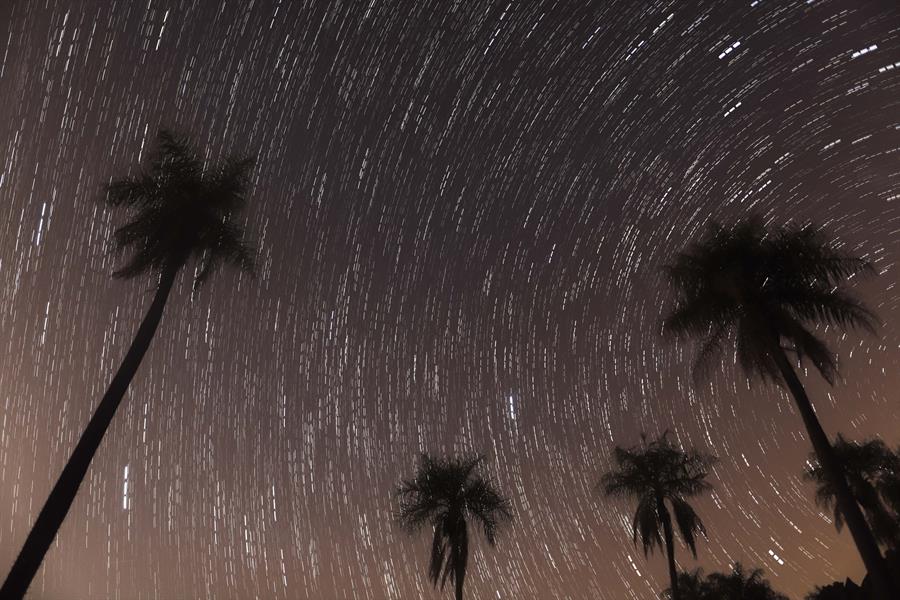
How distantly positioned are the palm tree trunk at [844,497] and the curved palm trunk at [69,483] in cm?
1754

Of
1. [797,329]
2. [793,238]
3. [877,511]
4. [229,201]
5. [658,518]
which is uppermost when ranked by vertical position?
[229,201]

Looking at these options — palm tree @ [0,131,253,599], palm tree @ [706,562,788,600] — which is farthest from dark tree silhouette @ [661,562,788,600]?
palm tree @ [0,131,253,599]

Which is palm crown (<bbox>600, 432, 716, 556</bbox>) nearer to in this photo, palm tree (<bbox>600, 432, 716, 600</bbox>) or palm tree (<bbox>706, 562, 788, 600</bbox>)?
palm tree (<bbox>600, 432, 716, 600</bbox>)

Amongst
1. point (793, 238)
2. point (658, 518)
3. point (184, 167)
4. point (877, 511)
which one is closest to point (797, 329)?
point (793, 238)

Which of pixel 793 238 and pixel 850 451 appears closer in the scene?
pixel 793 238

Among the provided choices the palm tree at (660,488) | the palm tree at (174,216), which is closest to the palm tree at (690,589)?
the palm tree at (660,488)

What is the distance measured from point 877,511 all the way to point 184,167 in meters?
39.0

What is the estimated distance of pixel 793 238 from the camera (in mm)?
14945

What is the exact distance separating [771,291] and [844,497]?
5.20 meters

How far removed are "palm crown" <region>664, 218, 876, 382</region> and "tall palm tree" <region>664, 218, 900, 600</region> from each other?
2 centimetres

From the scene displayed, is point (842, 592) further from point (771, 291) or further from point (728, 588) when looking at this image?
point (771, 291)

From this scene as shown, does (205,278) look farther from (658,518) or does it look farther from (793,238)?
(658,518)

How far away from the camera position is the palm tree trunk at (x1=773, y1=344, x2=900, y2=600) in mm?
11578

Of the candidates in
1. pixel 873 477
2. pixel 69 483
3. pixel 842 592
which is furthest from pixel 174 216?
pixel 842 592
